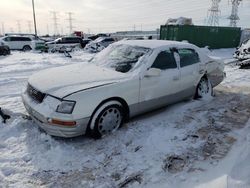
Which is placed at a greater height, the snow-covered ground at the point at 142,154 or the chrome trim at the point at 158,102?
the chrome trim at the point at 158,102

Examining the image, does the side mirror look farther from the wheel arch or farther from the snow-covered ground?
the snow-covered ground

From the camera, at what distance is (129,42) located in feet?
17.9

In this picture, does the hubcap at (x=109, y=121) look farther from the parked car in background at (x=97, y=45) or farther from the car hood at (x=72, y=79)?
the parked car in background at (x=97, y=45)

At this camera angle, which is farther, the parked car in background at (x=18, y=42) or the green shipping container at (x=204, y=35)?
the parked car in background at (x=18, y=42)

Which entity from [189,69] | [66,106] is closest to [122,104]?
[66,106]

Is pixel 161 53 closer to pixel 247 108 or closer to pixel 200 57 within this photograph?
pixel 200 57

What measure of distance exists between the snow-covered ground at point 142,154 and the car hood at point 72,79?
0.78 meters

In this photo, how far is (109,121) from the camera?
423 cm

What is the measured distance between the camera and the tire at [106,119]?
158 inches

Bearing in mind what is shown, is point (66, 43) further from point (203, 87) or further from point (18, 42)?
point (203, 87)

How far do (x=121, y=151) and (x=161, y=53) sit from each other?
6.83 ft

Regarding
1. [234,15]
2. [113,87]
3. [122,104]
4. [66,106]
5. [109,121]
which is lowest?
[109,121]

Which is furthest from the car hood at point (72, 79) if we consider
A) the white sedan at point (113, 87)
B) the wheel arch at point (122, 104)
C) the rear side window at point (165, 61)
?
the rear side window at point (165, 61)

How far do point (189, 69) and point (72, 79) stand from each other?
8.31 feet
